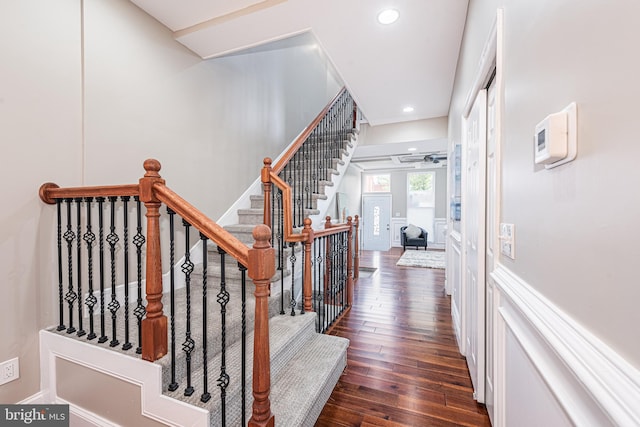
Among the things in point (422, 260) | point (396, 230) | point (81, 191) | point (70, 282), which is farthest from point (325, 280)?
point (396, 230)

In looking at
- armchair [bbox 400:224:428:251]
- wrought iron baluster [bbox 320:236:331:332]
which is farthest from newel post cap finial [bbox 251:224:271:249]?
armchair [bbox 400:224:428:251]

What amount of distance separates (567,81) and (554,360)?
0.72 meters

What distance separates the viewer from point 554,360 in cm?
76

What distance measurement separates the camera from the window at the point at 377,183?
32.3ft

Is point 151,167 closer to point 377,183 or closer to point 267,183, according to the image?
point 267,183

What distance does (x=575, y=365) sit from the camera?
2.01ft

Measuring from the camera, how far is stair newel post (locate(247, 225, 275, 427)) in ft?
3.94

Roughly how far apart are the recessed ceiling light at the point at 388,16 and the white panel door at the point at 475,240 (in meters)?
0.91

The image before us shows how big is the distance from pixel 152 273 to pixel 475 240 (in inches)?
79.5

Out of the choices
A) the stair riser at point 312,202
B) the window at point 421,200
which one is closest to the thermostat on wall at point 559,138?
the stair riser at point 312,202

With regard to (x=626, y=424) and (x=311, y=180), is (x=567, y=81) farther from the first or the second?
(x=311, y=180)

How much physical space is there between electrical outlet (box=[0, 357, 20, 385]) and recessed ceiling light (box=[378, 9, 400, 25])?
3.34 meters

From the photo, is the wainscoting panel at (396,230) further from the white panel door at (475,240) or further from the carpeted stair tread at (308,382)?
the carpeted stair tread at (308,382)

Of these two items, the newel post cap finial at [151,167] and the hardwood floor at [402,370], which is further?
the hardwood floor at [402,370]
